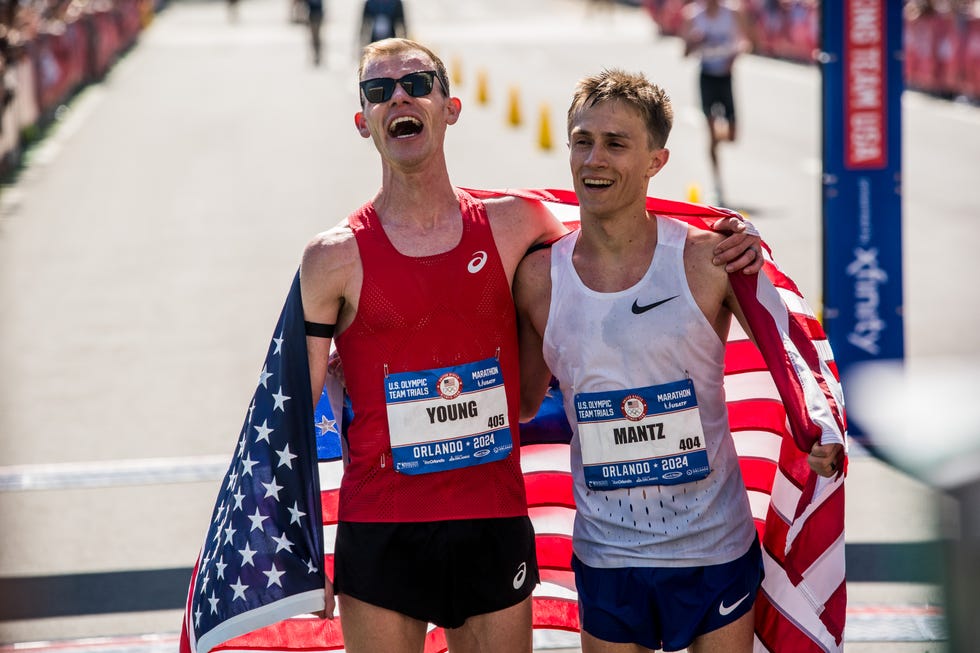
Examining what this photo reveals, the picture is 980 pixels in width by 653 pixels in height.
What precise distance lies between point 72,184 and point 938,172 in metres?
11.2

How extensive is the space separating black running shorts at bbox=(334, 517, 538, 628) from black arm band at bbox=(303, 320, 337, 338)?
53cm

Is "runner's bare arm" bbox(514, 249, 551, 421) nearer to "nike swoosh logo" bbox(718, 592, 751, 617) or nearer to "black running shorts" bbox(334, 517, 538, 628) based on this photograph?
"black running shorts" bbox(334, 517, 538, 628)

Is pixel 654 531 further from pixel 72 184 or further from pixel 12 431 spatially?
pixel 72 184

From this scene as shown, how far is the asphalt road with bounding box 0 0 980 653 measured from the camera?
22.0 feet

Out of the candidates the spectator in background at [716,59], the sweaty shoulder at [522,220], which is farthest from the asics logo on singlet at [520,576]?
the spectator in background at [716,59]

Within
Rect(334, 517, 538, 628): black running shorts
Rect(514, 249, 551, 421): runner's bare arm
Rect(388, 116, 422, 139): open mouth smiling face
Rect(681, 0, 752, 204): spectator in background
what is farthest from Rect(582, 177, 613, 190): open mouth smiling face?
Rect(681, 0, 752, 204): spectator in background

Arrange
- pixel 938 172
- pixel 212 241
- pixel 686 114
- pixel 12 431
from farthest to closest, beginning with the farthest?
1. pixel 686 114
2. pixel 938 172
3. pixel 212 241
4. pixel 12 431

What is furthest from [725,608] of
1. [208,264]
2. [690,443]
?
[208,264]

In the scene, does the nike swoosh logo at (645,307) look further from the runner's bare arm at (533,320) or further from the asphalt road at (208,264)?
the asphalt road at (208,264)

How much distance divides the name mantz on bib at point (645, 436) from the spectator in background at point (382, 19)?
64.4 ft

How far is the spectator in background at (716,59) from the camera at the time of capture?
15.7m

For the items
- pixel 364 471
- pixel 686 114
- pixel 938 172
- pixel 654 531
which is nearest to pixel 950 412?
pixel 654 531

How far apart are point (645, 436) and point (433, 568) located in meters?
0.68

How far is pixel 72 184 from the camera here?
1884 centimetres
